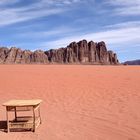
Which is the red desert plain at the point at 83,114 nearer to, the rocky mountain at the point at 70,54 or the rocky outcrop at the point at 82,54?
the rocky mountain at the point at 70,54

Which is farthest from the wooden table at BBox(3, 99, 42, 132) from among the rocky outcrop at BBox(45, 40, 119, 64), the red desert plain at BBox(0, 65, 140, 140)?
the rocky outcrop at BBox(45, 40, 119, 64)

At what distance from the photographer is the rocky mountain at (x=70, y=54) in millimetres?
149625

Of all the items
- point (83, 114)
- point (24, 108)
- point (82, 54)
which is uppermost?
point (82, 54)

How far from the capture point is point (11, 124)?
34.5ft

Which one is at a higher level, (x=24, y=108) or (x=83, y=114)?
(x=24, y=108)

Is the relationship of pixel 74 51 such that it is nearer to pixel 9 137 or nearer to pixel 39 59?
pixel 39 59

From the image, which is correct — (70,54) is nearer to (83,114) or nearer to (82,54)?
(82,54)

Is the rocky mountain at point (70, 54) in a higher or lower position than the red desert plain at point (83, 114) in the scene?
higher

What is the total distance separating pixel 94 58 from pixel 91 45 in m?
5.77

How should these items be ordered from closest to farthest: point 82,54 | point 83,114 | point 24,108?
point 24,108, point 83,114, point 82,54

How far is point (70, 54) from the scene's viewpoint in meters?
152

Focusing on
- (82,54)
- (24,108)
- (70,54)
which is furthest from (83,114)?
(82,54)

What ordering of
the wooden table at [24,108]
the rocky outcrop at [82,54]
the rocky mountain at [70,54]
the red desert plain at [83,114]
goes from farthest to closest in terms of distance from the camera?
the rocky outcrop at [82,54] → the rocky mountain at [70,54] → the wooden table at [24,108] → the red desert plain at [83,114]

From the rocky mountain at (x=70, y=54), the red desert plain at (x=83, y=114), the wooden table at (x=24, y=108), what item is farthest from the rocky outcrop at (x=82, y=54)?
the wooden table at (x=24, y=108)
